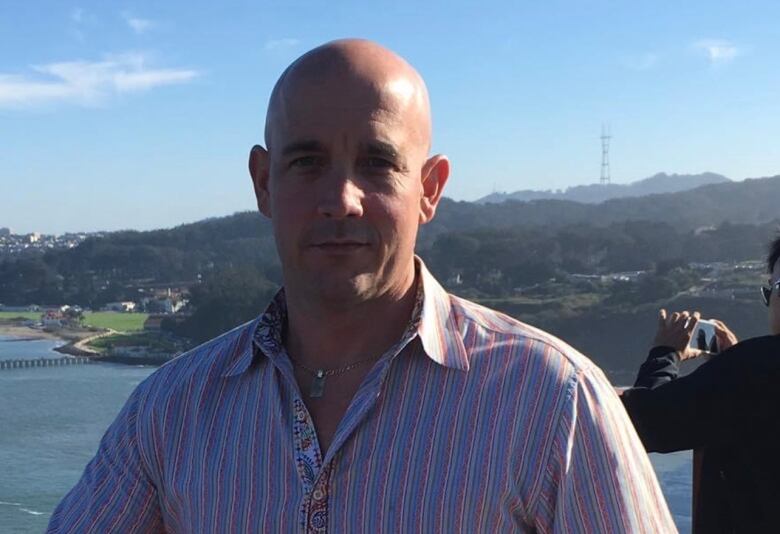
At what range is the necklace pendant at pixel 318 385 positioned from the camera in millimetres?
939

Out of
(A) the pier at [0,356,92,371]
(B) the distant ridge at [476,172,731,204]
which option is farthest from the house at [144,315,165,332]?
(B) the distant ridge at [476,172,731,204]

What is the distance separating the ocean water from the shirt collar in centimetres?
1011

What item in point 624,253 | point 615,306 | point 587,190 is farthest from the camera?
point 587,190

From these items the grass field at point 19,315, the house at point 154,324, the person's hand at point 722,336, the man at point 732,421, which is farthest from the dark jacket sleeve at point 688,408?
the grass field at point 19,315

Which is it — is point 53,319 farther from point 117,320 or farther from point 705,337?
point 705,337

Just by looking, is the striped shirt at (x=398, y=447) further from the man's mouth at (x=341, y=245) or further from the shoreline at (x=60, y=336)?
the shoreline at (x=60, y=336)

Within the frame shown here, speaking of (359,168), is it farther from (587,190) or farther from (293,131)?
(587,190)

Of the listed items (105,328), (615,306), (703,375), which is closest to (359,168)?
(703,375)

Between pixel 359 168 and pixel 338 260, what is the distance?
3.2 inches

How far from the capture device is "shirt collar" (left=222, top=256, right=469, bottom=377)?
0.88m

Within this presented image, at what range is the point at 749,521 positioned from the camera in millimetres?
1322

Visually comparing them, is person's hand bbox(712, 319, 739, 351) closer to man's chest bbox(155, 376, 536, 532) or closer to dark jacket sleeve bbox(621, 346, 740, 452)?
dark jacket sleeve bbox(621, 346, 740, 452)

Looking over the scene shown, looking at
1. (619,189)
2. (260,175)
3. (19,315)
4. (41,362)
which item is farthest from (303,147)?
(619,189)

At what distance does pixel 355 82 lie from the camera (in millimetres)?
889
